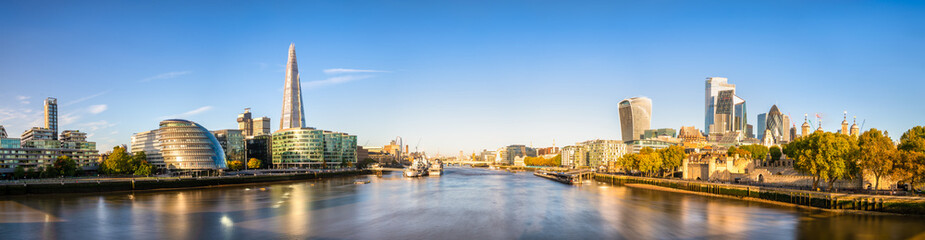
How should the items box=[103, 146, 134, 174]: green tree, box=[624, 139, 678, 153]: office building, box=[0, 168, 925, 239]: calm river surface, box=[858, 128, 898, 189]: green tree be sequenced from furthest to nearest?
box=[624, 139, 678, 153]: office building
box=[103, 146, 134, 174]: green tree
box=[858, 128, 898, 189]: green tree
box=[0, 168, 925, 239]: calm river surface

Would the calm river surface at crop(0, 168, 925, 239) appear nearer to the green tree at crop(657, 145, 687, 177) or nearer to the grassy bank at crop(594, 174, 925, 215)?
the grassy bank at crop(594, 174, 925, 215)

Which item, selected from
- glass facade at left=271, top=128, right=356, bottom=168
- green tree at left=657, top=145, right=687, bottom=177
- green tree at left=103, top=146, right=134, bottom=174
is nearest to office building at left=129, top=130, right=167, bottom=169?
green tree at left=103, top=146, right=134, bottom=174

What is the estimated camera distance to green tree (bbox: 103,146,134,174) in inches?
3698

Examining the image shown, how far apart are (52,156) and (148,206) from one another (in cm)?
8220

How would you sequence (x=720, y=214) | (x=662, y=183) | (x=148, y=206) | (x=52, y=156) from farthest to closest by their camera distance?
(x=52, y=156)
(x=662, y=183)
(x=148, y=206)
(x=720, y=214)

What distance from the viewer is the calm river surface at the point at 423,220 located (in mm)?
38062

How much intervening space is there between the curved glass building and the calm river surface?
184 ft

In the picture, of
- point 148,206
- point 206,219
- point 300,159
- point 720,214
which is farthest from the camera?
point 300,159

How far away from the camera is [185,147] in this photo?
11944 centimetres

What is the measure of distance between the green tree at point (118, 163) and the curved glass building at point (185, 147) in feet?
69.7

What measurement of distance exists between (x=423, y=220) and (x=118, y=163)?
254 feet

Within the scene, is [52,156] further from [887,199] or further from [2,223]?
[887,199]

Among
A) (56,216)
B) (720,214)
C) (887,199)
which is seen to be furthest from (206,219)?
(887,199)

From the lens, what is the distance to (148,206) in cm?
5534
